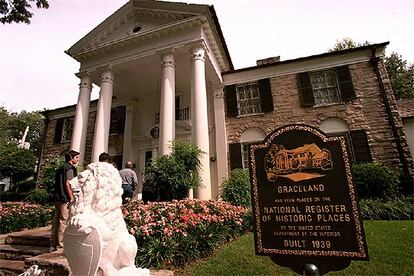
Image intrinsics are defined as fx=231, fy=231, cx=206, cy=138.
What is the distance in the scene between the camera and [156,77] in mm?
13367

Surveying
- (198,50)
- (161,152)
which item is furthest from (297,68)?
(161,152)

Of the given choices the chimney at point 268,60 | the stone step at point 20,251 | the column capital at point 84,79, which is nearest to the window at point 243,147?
the chimney at point 268,60

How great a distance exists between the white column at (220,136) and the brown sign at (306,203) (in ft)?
29.3

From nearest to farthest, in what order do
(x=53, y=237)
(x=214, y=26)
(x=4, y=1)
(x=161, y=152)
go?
(x=53, y=237) → (x=4, y=1) → (x=161, y=152) → (x=214, y=26)

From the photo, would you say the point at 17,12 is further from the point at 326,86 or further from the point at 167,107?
the point at 326,86

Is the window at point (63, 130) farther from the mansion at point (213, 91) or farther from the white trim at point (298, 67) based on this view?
the white trim at point (298, 67)

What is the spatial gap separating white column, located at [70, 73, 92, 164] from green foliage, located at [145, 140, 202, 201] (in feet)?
16.4

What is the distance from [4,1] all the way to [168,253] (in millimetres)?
9081

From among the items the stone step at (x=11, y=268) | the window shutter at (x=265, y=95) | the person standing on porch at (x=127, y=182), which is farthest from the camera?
the window shutter at (x=265, y=95)

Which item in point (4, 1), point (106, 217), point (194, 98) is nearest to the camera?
point (106, 217)

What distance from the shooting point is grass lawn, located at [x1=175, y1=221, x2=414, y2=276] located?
371 cm

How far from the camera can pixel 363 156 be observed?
34.2 ft

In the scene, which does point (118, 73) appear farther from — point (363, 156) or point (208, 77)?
point (363, 156)

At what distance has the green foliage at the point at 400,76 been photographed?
59.9ft
